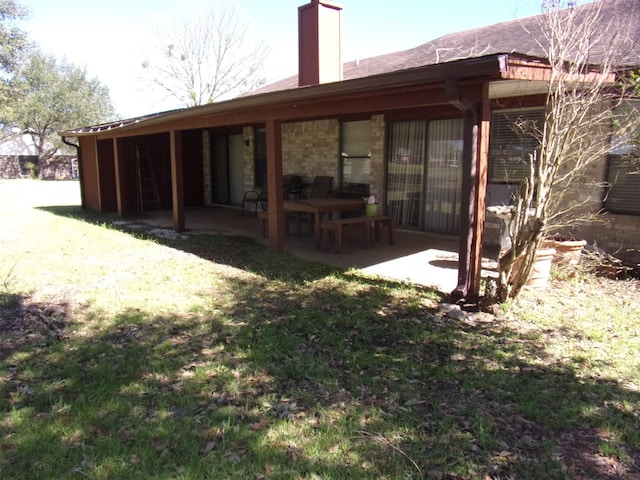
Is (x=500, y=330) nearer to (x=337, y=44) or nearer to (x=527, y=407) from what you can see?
(x=527, y=407)

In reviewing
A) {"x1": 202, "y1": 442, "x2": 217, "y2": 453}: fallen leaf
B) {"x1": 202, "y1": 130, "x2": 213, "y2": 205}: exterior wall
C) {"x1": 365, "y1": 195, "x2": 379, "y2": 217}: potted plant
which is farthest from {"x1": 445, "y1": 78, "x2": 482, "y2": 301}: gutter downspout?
{"x1": 202, "y1": 130, "x2": 213, "y2": 205}: exterior wall

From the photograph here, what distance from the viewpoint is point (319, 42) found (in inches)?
397

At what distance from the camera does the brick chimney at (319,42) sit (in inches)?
397

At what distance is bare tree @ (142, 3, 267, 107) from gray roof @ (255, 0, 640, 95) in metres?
20.4

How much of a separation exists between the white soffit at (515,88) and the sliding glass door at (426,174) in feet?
5.66

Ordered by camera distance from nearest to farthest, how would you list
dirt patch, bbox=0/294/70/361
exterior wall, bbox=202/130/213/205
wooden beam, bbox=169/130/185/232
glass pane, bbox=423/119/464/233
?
dirt patch, bbox=0/294/70/361 < glass pane, bbox=423/119/464/233 < wooden beam, bbox=169/130/185/232 < exterior wall, bbox=202/130/213/205

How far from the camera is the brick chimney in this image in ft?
33.1

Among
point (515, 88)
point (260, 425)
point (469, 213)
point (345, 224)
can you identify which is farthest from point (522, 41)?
point (260, 425)

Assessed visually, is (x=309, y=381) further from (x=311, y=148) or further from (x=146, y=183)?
(x=146, y=183)

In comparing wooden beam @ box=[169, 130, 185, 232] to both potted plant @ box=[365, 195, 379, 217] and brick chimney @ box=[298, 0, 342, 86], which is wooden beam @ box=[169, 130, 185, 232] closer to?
brick chimney @ box=[298, 0, 342, 86]

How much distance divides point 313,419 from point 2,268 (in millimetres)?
5552

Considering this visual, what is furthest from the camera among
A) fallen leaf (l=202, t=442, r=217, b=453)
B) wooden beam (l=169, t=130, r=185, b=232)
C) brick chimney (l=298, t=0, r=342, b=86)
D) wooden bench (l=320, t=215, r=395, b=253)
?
brick chimney (l=298, t=0, r=342, b=86)

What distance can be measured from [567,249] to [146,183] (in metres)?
10.9

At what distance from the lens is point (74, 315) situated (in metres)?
4.62
